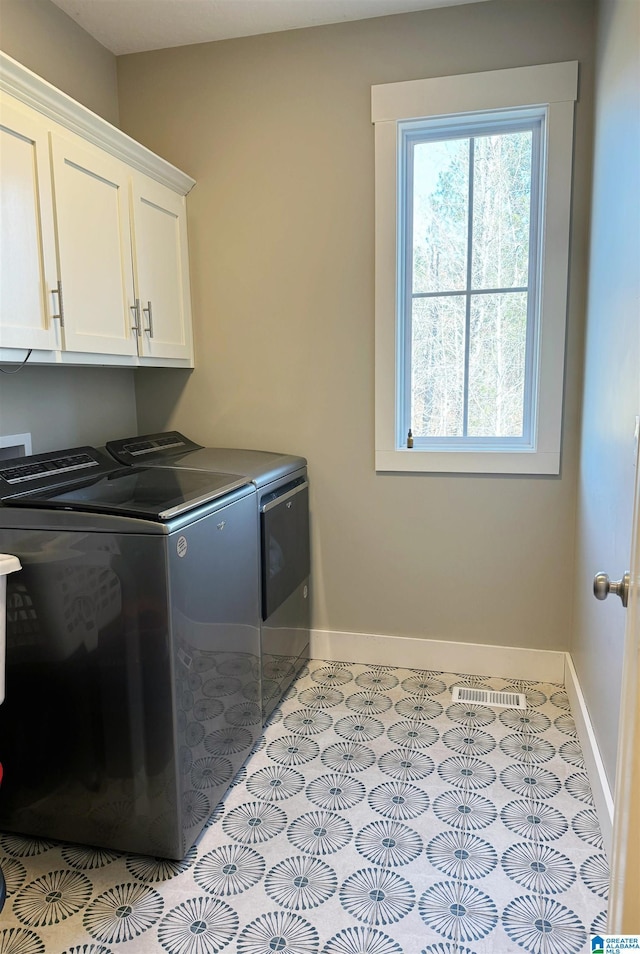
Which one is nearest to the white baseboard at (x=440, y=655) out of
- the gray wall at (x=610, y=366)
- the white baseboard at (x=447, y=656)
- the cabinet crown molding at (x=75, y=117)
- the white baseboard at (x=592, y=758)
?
the white baseboard at (x=447, y=656)

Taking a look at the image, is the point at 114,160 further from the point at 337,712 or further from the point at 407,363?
the point at 337,712

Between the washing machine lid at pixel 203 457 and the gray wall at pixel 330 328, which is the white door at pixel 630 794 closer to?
the washing machine lid at pixel 203 457

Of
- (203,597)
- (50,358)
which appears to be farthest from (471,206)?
(203,597)

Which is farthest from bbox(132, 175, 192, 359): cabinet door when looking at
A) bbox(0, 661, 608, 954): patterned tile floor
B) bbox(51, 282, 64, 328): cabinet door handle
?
bbox(0, 661, 608, 954): patterned tile floor

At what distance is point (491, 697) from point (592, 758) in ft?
1.96

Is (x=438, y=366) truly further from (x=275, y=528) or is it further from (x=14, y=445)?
(x=14, y=445)

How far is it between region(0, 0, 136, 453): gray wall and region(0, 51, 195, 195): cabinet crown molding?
12.3 inches

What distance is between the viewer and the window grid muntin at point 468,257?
241 centimetres

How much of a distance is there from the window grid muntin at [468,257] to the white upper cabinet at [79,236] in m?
0.95

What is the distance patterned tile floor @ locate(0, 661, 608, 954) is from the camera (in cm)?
143

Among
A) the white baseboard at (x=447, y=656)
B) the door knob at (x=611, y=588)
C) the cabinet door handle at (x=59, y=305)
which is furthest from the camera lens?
the white baseboard at (x=447, y=656)

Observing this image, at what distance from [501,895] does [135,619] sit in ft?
3.74

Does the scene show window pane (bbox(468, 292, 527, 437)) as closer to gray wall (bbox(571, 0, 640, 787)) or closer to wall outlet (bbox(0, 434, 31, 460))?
gray wall (bbox(571, 0, 640, 787))

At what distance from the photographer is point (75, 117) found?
6.21 ft
